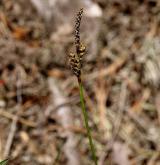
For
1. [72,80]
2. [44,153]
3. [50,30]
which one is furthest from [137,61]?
[44,153]

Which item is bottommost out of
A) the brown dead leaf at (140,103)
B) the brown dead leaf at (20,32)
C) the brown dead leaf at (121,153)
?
the brown dead leaf at (121,153)

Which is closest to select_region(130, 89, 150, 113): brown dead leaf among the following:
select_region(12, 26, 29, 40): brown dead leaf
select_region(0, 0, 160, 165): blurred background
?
select_region(0, 0, 160, 165): blurred background

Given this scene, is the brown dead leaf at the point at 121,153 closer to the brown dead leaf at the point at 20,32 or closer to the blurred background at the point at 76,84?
the blurred background at the point at 76,84

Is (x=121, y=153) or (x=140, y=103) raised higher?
(x=140, y=103)

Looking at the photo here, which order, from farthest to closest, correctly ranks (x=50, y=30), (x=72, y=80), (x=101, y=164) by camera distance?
(x=50, y=30) → (x=72, y=80) → (x=101, y=164)

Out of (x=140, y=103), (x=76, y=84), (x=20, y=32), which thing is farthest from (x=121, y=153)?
(x=20, y=32)

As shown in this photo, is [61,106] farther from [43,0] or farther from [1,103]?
[43,0]

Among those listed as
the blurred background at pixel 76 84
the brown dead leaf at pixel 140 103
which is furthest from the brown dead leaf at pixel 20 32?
the brown dead leaf at pixel 140 103

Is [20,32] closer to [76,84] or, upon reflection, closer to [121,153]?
[76,84]
